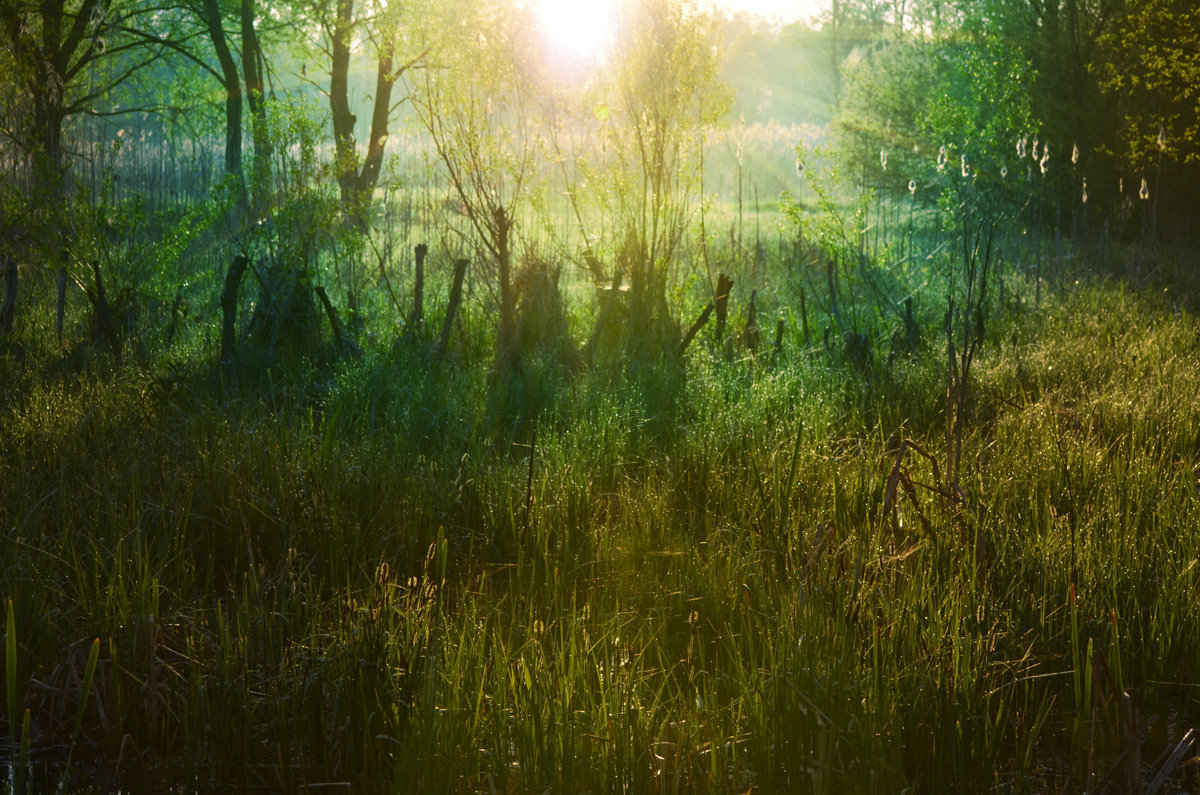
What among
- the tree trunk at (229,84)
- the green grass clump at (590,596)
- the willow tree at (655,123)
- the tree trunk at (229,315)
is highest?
the tree trunk at (229,84)

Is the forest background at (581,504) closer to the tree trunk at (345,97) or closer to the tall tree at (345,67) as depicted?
the tall tree at (345,67)

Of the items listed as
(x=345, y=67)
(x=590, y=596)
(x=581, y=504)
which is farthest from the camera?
(x=345, y=67)

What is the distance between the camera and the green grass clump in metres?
2.04

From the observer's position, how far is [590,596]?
2.80 metres

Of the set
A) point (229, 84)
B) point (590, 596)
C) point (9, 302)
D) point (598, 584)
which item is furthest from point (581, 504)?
point (229, 84)

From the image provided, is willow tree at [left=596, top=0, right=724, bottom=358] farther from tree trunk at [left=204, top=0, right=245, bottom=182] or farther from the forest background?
tree trunk at [left=204, top=0, right=245, bottom=182]

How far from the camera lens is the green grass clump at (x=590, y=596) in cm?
204

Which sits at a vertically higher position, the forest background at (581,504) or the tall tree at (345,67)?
the tall tree at (345,67)

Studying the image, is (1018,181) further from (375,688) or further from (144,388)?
(375,688)

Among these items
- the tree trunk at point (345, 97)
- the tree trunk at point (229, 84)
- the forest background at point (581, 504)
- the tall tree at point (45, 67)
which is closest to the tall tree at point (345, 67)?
the tree trunk at point (345, 97)

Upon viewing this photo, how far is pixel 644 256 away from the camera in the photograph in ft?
21.5

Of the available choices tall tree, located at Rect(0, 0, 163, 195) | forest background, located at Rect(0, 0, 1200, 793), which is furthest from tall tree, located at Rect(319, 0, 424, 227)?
forest background, located at Rect(0, 0, 1200, 793)

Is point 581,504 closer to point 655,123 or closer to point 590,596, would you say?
point 590,596

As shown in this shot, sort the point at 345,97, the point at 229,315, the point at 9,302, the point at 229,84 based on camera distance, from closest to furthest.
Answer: the point at 229,315, the point at 9,302, the point at 229,84, the point at 345,97
